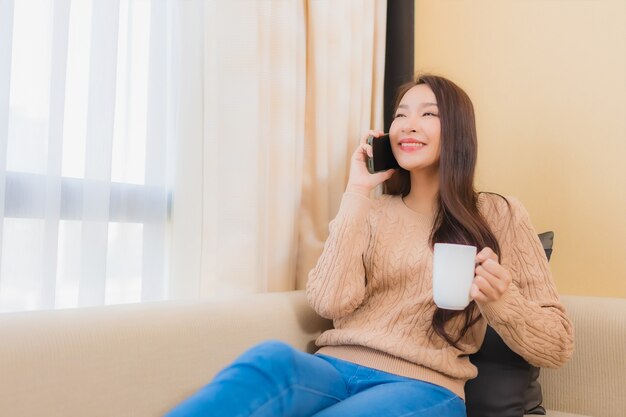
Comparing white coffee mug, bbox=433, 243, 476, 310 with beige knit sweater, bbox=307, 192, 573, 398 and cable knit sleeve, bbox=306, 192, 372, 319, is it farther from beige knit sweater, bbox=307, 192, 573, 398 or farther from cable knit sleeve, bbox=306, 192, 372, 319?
cable knit sleeve, bbox=306, 192, 372, 319

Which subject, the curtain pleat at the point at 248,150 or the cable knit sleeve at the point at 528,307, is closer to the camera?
the cable knit sleeve at the point at 528,307

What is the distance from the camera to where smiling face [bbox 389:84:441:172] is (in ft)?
4.95

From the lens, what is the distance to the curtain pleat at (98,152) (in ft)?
4.29

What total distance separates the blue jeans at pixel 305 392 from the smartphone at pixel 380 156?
50 centimetres

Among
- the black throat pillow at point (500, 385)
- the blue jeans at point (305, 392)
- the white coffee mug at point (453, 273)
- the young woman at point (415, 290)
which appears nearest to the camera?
the blue jeans at point (305, 392)

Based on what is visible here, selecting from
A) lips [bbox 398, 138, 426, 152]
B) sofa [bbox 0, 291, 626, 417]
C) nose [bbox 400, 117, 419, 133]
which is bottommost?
sofa [bbox 0, 291, 626, 417]

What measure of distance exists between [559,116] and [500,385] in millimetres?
840

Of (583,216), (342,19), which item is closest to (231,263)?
(342,19)

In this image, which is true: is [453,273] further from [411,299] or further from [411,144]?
[411,144]

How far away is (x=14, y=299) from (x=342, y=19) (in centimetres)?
121

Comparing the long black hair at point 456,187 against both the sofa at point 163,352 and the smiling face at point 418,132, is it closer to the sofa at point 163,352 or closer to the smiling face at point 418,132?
the smiling face at point 418,132

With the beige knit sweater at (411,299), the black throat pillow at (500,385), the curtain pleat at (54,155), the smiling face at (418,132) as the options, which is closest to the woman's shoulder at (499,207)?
the beige knit sweater at (411,299)

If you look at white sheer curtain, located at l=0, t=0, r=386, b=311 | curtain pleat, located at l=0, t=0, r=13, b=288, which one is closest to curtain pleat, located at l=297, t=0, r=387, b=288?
white sheer curtain, located at l=0, t=0, r=386, b=311

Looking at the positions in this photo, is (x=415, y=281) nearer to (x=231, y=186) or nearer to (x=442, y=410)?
(x=442, y=410)
